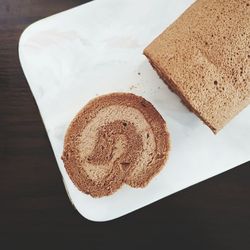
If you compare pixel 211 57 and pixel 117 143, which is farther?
pixel 117 143

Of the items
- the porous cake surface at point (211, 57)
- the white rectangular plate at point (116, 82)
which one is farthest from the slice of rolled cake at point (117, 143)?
the porous cake surface at point (211, 57)

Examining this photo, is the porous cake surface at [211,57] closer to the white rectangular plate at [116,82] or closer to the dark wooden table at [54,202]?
the white rectangular plate at [116,82]

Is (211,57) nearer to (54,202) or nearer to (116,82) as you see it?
(116,82)

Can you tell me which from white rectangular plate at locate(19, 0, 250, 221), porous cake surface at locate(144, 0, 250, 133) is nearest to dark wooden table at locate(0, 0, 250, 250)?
white rectangular plate at locate(19, 0, 250, 221)

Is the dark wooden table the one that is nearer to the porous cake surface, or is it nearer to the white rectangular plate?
the white rectangular plate

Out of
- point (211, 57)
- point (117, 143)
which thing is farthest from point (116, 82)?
point (211, 57)

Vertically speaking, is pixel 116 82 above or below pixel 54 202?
above

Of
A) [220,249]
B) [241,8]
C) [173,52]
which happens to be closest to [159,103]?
[173,52]
